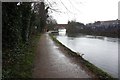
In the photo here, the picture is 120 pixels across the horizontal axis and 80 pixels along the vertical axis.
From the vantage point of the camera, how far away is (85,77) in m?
7.91

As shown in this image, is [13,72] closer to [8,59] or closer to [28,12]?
[8,59]

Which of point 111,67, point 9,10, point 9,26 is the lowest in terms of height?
point 111,67

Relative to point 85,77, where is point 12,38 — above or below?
above

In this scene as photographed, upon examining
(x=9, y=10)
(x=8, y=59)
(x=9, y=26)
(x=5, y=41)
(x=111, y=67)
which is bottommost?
(x=111, y=67)

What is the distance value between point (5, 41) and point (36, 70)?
9.44ft

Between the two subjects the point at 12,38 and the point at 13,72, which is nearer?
the point at 13,72

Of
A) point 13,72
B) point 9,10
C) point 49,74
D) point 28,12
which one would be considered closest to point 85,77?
point 49,74

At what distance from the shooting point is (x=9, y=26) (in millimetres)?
10633

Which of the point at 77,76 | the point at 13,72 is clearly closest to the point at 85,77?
the point at 77,76

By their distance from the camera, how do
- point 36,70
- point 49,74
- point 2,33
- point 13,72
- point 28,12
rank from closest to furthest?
point 13,72 → point 49,74 → point 36,70 → point 2,33 → point 28,12

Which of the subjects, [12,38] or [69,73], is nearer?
[69,73]

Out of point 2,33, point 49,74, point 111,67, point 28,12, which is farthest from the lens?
point 28,12

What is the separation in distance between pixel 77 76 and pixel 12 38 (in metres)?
4.80

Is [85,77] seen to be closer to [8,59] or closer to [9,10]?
[8,59]
